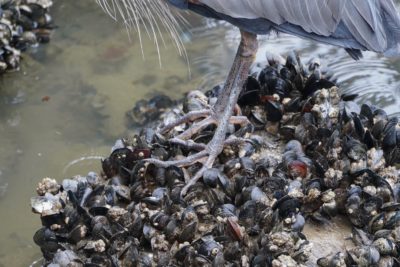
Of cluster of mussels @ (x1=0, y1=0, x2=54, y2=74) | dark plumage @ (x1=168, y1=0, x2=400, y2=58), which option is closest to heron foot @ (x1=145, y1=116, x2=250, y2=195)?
dark plumage @ (x1=168, y1=0, x2=400, y2=58)

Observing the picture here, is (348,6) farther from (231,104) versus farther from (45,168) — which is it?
(45,168)

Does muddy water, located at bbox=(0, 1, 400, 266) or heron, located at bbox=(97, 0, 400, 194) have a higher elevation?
heron, located at bbox=(97, 0, 400, 194)

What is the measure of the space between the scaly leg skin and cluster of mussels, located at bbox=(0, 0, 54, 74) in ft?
6.50

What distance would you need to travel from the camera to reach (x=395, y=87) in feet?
16.7

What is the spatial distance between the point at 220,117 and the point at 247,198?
0.57m

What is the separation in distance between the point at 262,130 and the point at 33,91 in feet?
6.64

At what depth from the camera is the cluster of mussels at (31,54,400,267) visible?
3.35 metres

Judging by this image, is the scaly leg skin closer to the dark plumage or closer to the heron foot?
the heron foot

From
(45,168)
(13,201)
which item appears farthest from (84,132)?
(13,201)

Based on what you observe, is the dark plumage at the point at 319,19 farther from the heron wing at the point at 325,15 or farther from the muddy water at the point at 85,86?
the muddy water at the point at 85,86

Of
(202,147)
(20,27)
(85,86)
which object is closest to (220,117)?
(202,147)

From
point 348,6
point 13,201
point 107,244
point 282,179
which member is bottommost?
point 13,201

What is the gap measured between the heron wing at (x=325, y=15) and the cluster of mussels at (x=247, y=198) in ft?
1.80

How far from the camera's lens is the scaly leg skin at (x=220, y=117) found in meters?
3.77
